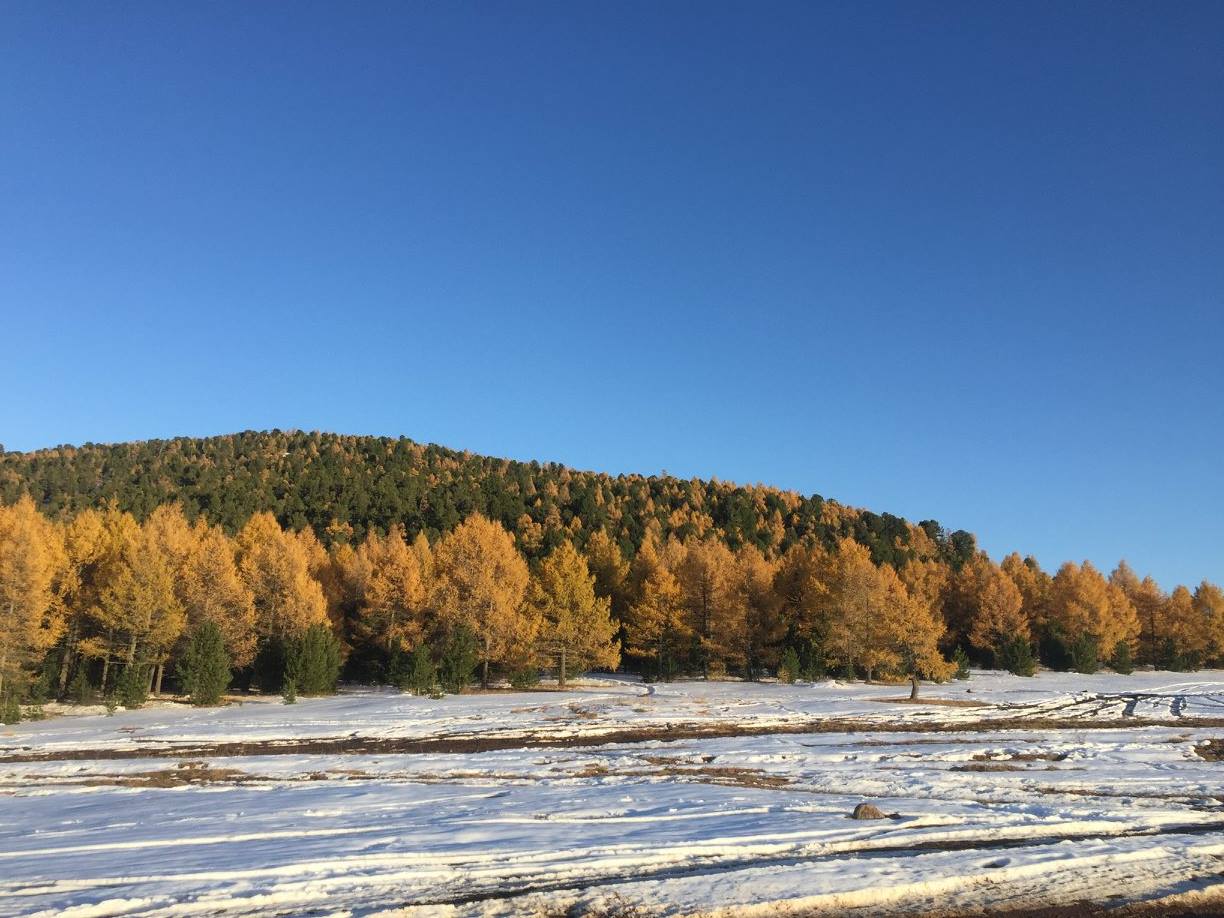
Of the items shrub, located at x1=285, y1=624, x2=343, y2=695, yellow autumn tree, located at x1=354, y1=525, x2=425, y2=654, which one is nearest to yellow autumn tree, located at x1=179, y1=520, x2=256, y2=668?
shrub, located at x1=285, y1=624, x2=343, y2=695

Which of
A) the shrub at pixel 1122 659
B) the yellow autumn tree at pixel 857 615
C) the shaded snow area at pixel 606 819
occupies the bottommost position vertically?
the shrub at pixel 1122 659

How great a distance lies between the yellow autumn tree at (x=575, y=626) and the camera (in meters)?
55.2

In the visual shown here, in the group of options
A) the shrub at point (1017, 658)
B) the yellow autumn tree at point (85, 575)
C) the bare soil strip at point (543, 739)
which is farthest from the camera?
the shrub at point (1017, 658)

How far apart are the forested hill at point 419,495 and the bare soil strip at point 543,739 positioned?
2116 inches

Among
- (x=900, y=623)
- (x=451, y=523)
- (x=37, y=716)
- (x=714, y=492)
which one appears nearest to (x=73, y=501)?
(x=451, y=523)

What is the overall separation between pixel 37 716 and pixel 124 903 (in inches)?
1440

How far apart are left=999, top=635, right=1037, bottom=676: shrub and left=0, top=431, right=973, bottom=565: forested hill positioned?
1887 centimetres

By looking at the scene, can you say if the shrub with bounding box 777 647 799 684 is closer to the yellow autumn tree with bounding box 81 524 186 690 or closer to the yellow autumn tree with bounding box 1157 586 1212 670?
the yellow autumn tree with bounding box 81 524 186 690

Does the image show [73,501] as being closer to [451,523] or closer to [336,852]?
[451,523]

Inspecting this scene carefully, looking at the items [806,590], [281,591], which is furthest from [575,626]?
[281,591]

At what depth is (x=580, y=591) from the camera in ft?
183

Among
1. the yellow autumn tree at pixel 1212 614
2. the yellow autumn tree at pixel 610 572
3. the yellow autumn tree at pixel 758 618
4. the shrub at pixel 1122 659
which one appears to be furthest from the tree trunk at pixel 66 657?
the yellow autumn tree at pixel 1212 614

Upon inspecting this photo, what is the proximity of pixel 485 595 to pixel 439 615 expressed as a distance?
3519 mm

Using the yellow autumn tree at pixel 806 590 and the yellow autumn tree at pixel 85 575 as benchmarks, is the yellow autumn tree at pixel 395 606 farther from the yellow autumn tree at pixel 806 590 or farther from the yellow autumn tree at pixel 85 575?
the yellow autumn tree at pixel 806 590
